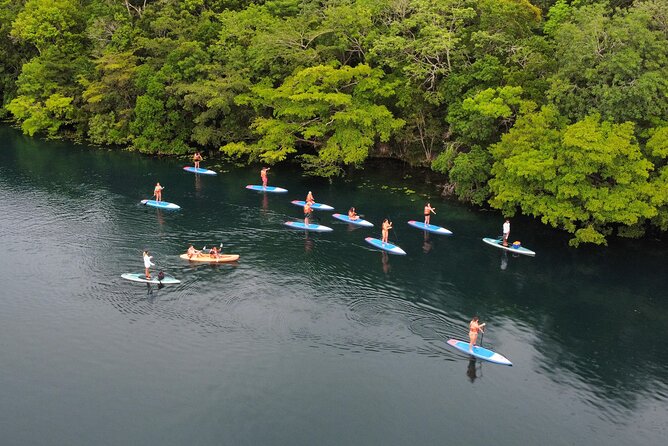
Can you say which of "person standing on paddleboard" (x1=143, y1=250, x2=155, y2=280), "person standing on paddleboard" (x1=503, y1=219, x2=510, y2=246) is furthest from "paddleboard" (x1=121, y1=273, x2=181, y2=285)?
"person standing on paddleboard" (x1=503, y1=219, x2=510, y2=246)

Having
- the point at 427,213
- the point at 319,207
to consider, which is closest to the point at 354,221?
the point at 319,207

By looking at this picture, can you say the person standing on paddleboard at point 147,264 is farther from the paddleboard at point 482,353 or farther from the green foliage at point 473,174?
the green foliage at point 473,174

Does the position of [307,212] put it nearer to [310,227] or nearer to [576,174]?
[310,227]

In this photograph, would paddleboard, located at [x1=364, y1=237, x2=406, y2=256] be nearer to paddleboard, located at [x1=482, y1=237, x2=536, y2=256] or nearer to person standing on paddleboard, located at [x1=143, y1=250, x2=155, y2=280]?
paddleboard, located at [x1=482, y1=237, x2=536, y2=256]

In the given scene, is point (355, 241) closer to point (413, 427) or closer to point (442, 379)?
point (442, 379)

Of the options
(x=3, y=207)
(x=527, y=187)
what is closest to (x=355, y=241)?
(x=527, y=187)
